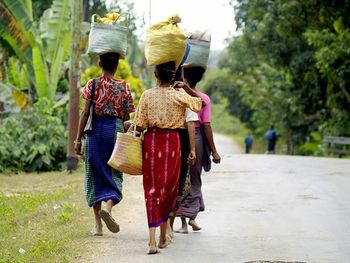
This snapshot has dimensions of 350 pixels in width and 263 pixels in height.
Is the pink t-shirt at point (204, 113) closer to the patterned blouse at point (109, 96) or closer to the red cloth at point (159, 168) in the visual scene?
the patterned blouse at point (109, 96)

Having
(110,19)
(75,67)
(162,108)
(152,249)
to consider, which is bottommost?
(152,249)

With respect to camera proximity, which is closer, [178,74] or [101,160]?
[178,74]

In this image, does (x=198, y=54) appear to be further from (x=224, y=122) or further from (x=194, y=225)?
(x=224, y=122)

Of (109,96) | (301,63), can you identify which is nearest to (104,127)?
(109,96)

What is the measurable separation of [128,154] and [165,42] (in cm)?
106

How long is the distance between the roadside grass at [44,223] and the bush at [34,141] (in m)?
2.57

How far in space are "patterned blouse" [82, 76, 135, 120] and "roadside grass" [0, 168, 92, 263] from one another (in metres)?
1.30

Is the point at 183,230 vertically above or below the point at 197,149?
below

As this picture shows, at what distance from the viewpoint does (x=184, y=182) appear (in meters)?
6.93

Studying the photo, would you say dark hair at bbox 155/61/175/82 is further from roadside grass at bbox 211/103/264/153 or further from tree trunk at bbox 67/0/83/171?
roadside grass at bbox 211/103/264/153

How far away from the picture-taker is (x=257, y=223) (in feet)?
27.1

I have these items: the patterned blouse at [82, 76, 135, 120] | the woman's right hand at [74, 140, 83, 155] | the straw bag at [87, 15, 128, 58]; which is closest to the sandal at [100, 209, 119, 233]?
the woman's right hand at [74, 140, 83, 155]

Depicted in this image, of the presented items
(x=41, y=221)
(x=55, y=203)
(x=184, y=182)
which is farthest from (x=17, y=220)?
(x=184, y=182)

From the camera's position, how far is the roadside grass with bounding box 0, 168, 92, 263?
6.63m
